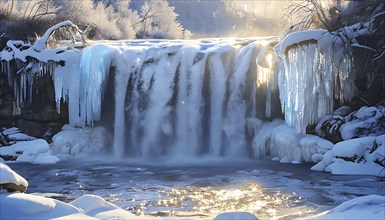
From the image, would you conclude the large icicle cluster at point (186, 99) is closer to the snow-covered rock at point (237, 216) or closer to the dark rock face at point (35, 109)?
the dark rock face at point (35, 109)

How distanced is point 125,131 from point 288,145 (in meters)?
5.21

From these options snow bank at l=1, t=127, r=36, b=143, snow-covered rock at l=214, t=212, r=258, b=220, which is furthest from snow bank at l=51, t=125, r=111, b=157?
snow-covered rock at l=214, t=212, r=258, b=220

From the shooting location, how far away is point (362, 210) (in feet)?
18.7

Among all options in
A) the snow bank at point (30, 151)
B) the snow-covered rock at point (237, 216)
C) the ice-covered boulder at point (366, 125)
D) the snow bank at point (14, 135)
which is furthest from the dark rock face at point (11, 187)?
the snow bank at point (14, 135)

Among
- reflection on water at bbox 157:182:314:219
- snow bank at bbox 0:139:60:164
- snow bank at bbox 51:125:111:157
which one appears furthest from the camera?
snow bank at bbox 51:125:111:157

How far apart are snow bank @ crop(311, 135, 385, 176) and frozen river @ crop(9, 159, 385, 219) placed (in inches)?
16.8

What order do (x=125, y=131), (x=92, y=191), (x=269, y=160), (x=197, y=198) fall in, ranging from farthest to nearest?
(x=125, y=131) < (x=269, y=160) < (x=92, y=191) < (x=197, y=198)

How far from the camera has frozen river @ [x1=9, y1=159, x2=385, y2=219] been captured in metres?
7.73

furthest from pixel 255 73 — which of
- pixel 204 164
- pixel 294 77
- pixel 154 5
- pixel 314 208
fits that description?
pixel 154 5

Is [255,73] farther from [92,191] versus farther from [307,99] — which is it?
[92,191]

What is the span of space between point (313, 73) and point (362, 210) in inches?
292

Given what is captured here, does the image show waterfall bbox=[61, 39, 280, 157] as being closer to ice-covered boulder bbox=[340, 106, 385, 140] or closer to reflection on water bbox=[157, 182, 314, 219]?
ice-covered boulder bbox=[340, 106, 385, 140]

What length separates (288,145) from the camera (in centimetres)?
1302

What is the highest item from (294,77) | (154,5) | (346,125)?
(154,5)
